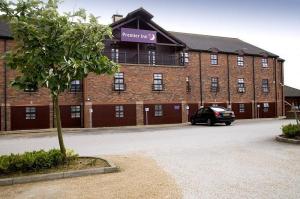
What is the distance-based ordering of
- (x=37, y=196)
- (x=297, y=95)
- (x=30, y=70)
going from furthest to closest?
(x=297, y=95) < (x=30, y=70) < (x=37, y=196)

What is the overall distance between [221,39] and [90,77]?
20.5 m

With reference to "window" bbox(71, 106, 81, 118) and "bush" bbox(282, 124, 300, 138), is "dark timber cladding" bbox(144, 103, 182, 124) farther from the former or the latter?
"bush" bbox(282, 124, 300, 138)

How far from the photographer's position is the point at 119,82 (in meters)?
28.0

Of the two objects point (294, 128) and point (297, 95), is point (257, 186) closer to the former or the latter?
point (294, 128)

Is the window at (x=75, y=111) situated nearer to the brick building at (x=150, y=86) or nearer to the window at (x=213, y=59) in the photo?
the brick building at (x=150, y=86)

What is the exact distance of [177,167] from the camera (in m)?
8.66

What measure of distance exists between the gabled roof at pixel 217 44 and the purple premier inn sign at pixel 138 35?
18.5 ft

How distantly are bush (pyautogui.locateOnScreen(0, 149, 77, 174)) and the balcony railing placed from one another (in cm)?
2055

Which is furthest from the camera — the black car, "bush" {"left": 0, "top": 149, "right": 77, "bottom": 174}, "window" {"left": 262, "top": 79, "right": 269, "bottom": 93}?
"window" {"left": 262, "top": 79, "right": 269, "bottom": 93}

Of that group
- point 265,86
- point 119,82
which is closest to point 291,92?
point 265,86

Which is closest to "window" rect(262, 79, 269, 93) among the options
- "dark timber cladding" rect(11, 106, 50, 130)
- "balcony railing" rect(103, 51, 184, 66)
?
"balcony railing" rect(103, 51, 184, 66)

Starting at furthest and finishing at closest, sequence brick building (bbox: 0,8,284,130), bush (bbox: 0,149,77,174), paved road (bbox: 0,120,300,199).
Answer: brick building (bbox: 0,8,284,130), bush (bbox: 0,149,77,174), paved road (bbox: 0,120,300,199)

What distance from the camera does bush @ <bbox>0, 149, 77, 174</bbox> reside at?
798 centimetres

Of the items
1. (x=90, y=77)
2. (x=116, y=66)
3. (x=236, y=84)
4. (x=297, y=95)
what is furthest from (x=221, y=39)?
(x=116, y=66)
